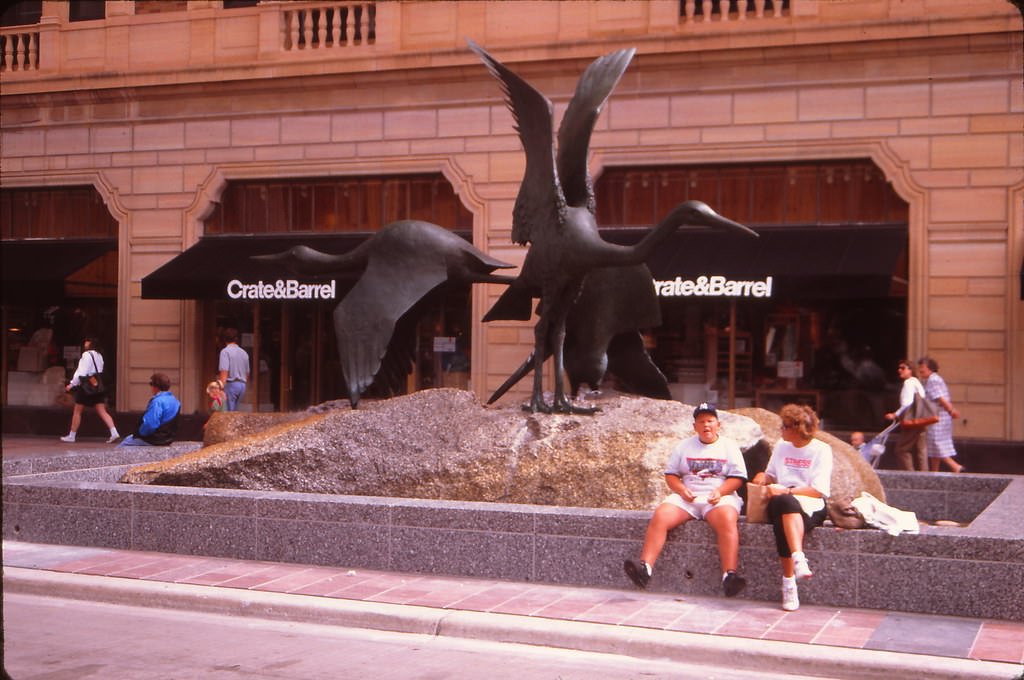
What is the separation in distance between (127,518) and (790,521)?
210 inches

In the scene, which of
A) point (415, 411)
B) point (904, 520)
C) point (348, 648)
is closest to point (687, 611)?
point (904, 520)

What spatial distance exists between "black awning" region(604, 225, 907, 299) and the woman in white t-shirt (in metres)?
9.44

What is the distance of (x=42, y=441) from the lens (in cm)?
2117

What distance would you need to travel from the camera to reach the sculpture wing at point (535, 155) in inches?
405

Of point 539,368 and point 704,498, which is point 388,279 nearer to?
point 539,368

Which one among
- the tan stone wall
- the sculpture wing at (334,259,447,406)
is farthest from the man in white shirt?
the sculpture wing at (334,259,447,406)

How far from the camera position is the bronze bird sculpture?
33.8ft

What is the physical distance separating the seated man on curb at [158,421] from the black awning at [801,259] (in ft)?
25.5

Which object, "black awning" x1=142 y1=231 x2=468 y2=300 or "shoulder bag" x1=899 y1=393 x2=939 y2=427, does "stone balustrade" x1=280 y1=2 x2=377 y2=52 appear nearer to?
"black awning" x1=142 y1=231 x2=468 y2=300

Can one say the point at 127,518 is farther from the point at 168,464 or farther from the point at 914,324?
the point at 914,324

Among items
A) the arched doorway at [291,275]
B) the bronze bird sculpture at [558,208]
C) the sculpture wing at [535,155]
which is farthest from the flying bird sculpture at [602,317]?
the arched doorway at [291,275]

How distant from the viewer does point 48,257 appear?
2197 cm

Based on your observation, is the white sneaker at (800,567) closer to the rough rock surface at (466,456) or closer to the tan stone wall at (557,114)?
the rough rock surface at (466,456)

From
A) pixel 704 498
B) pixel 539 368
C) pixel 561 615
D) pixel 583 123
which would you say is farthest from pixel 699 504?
pixel 583 123
